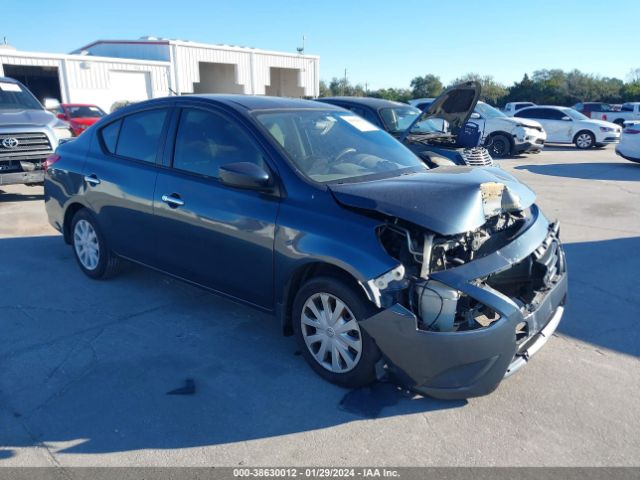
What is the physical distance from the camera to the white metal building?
2795 cm

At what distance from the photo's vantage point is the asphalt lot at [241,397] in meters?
2.81

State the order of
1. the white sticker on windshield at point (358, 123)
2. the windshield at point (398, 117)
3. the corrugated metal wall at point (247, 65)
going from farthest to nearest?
1. the corrugated metal wall at point (247, 65)
2. the windshield at point (398, 117)
3. the white sticker on windshield at point (358, 123)

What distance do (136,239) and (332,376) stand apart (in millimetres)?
2246

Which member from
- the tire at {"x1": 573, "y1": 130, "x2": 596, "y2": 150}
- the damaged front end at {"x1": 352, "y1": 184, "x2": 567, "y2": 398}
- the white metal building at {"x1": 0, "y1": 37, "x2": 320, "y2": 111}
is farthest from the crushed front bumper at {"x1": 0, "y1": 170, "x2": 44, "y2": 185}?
the white metal building at {"x1": 0, "y1": 37, "x2": 320, "y2": 111}

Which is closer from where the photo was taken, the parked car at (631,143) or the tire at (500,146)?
the parked car at (631,143)

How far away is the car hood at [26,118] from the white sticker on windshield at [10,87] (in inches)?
25.6

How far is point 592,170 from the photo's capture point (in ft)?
45.0

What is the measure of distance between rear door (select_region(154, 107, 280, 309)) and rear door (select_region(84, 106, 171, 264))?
0.19m

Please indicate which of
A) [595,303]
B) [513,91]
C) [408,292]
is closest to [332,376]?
[408,292]

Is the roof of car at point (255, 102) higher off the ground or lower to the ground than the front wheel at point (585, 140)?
higher

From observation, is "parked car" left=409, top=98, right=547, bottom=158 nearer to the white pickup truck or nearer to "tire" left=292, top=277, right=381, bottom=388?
"tire" left=292, top=277, right=381, bottom=388

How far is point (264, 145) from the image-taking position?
3674 mm

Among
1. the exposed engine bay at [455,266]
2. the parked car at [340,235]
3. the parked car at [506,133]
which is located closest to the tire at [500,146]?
the parked car at [506,133]

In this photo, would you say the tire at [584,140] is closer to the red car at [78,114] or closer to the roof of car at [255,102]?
the red car at [78,114]
